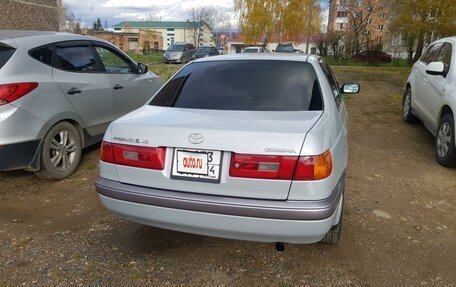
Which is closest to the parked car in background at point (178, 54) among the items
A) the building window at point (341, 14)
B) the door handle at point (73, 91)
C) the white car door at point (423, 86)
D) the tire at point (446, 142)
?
the white car door at point (423, 86)

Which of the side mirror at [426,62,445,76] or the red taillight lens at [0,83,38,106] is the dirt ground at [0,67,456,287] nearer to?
the red taillight lens at [0,83,38,106]

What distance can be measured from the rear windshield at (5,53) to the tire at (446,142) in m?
5.00

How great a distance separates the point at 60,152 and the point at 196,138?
2.69 metres

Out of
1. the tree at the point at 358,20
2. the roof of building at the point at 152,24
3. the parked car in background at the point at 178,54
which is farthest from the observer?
the roof of building at the point at 152,24

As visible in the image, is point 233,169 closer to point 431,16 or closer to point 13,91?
point 13,91

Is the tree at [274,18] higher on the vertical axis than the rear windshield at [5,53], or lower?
higher

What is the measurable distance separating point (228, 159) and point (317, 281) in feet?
3.54

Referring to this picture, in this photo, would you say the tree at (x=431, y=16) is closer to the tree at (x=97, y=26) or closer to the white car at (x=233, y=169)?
the white car at (x=233, y=169)

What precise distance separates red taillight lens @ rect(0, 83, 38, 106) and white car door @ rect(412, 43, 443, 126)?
5.27 meters

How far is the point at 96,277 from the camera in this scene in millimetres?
2621

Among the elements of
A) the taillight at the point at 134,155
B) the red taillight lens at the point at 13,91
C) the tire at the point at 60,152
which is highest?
the red taillight lens at the point at 13,91

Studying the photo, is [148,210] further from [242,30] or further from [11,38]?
[242,30]

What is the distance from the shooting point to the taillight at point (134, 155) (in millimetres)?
2414

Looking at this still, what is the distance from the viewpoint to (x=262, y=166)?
7.32 feet
